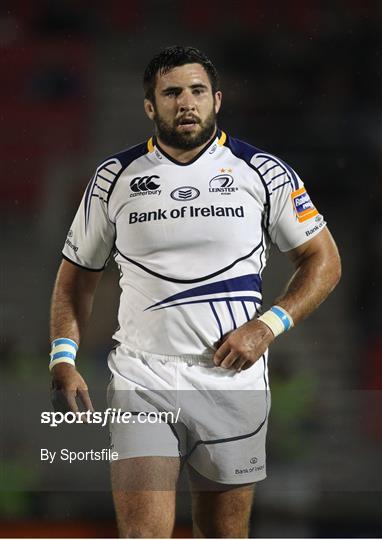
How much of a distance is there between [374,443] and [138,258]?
144cm

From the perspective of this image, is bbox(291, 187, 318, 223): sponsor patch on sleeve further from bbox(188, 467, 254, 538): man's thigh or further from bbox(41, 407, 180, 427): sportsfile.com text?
bbox(188, 467, 254, 538): man's thigh

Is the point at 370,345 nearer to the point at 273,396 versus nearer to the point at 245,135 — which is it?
the point at 273,396

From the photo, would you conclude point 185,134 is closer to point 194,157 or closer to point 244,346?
point 194,157

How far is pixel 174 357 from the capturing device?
262cm

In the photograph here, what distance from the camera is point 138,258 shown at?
2.67 meters

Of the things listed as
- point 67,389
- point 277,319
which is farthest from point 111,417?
point 277,319

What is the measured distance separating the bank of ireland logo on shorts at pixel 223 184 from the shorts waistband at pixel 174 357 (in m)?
0.51

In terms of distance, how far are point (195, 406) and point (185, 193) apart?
66cm

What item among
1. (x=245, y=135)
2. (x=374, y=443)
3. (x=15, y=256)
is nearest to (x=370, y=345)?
(x=374, y=443)

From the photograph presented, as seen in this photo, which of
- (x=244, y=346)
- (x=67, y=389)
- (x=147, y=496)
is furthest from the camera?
(x=67, y=389)

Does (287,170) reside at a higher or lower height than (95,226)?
higher

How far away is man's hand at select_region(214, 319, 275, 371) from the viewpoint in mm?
2578

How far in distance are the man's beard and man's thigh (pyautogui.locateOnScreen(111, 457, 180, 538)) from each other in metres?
0.98

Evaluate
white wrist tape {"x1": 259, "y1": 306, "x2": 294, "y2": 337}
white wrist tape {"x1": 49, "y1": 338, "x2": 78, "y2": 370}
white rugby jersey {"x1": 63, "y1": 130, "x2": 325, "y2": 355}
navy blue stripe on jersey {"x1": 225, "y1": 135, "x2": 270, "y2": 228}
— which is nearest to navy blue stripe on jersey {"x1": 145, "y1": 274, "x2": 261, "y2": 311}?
white rugby jersey {"x1": 63, "y1": 130, "x2": 325, "y2": 355}
